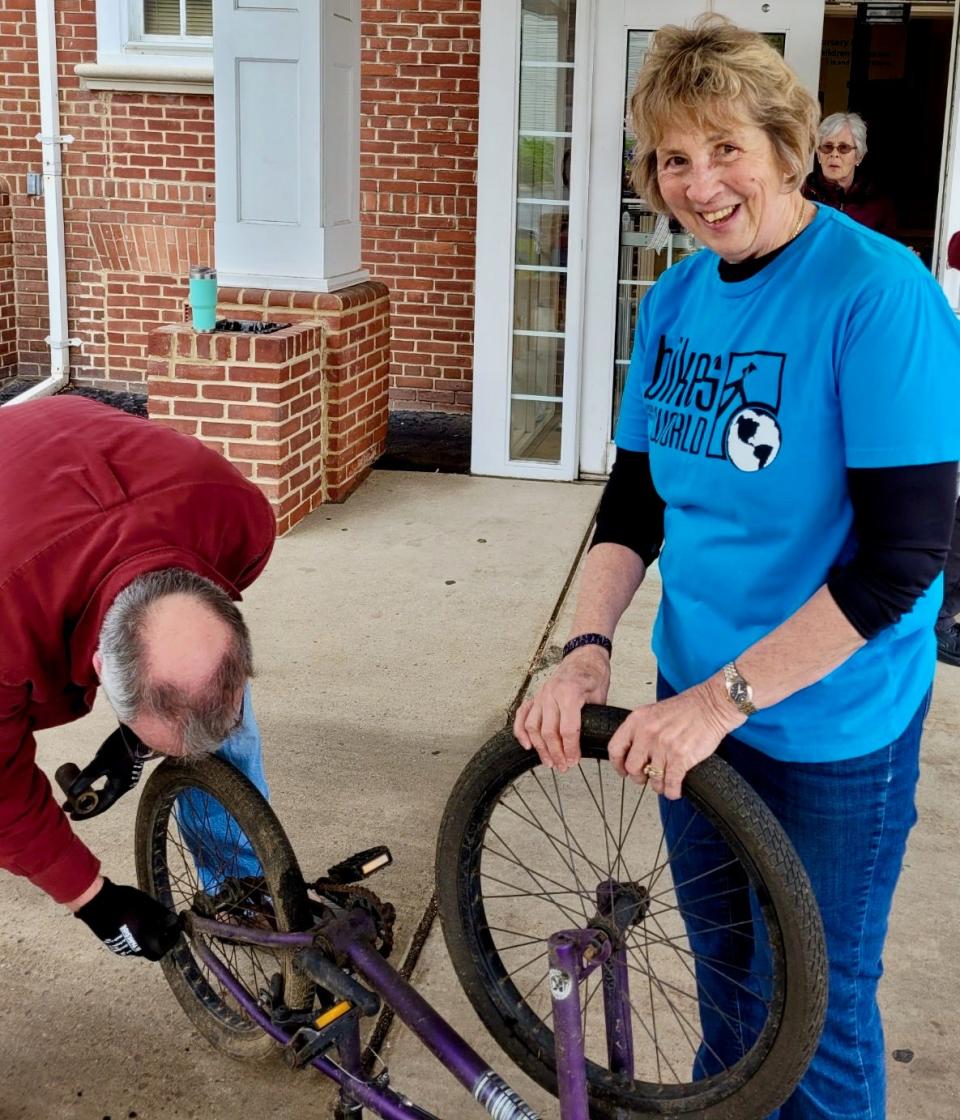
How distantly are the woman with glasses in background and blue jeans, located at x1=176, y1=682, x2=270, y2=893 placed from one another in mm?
4254

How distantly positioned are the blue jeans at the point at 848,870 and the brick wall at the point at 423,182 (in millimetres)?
6843

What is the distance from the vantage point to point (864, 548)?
1541 mm

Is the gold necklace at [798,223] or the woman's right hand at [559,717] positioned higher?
the gold necklace at [798,223]

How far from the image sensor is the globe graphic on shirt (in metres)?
1.59

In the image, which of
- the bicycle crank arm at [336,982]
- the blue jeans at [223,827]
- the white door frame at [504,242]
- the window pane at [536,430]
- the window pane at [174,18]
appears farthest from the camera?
the window pane at [174,18]

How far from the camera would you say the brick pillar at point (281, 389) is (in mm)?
5605

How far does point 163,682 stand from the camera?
1.74 metres

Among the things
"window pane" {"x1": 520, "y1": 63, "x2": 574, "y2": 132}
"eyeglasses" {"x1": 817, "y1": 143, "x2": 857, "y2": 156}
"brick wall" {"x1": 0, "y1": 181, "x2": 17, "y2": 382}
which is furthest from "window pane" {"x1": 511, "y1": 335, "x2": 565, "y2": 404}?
"brick wall" {"x1": 0, "y1": 181, "x2": 17, "y2": 382}

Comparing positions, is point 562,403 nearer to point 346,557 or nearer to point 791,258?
point 346,557

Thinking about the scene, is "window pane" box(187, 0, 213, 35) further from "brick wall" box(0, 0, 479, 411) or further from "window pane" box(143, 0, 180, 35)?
"brick wall" box(0, 0, 479, 411)

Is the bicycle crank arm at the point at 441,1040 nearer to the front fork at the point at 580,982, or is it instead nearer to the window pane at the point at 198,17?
the front fork at the point at 580,982

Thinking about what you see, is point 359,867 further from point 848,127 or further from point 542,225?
point 542,225

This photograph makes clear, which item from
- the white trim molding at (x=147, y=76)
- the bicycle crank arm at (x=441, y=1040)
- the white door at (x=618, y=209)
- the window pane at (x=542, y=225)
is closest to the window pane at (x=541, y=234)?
the window pane at (x=542, y=225)

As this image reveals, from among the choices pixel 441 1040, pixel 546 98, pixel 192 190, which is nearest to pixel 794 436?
pixel 441 1040
